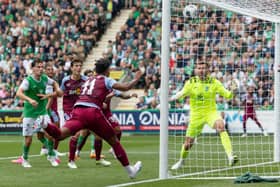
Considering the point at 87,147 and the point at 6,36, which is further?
the point at 6,36

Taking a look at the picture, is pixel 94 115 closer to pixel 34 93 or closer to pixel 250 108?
pixel 34 93

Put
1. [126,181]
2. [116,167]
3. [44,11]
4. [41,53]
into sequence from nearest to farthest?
1. [126,181]
2. [116,167]
3. [41,53]
4. [44,11]

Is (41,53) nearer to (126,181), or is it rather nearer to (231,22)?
(231,22)

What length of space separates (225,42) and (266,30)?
1.15 metres

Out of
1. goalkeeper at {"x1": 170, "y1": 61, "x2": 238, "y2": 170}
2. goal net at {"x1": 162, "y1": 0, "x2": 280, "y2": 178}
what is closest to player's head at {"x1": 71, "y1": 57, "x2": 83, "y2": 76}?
goal net at {"x1": 162, "y1": 0, "x2": 280, "y2": 178}

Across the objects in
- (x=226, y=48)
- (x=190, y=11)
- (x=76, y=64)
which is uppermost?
(x=190, y=11)

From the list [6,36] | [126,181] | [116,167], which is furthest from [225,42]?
[6,36]

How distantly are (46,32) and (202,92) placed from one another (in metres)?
22.8

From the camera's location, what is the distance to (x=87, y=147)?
78.7 ft

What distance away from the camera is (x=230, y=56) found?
18.9m

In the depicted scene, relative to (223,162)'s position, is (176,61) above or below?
above

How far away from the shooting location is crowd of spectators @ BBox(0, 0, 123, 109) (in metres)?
36.3

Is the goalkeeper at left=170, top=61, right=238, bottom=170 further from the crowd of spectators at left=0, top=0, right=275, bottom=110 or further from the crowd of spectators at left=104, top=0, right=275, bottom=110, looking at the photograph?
the crowd of spectators at left=0, top=0, right=275, bottom=110

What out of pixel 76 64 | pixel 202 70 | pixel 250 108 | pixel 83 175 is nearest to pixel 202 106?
pixel 202 70
